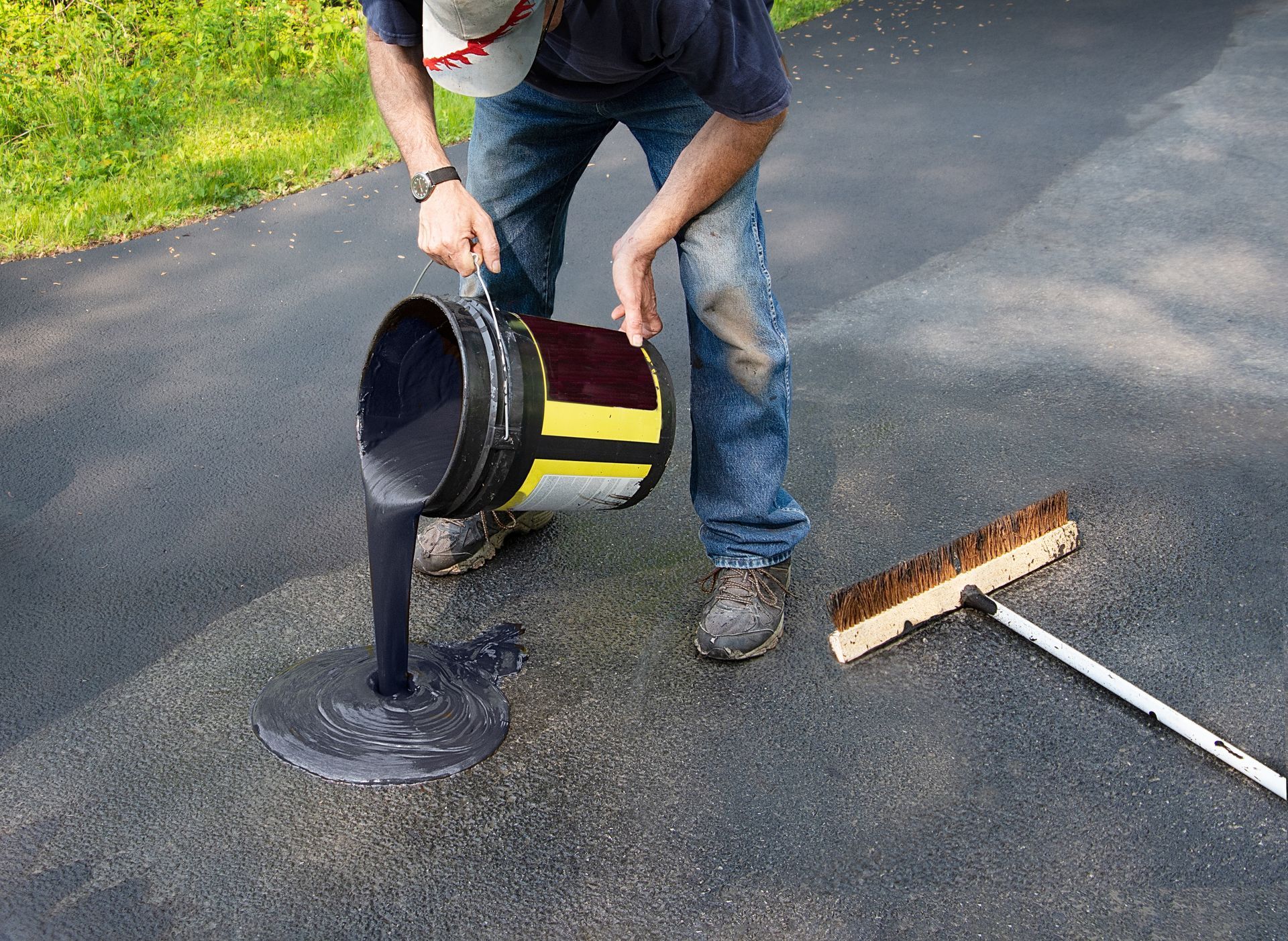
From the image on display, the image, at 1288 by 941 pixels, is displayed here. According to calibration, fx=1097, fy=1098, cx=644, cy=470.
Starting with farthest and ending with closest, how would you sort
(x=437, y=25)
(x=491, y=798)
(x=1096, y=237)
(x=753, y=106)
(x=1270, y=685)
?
(x=1096, y=237), (x=1270, y=685), (x=491, y=798), (x=753, y=106), (x=437, y=25)

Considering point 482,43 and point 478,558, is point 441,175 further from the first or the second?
point 478,558

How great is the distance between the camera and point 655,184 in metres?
2.52

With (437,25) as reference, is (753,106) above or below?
below

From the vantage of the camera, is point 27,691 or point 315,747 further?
point 27,691

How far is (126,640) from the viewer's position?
2.65 meters

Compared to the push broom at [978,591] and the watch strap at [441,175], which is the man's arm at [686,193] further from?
the push broom at [978,591]

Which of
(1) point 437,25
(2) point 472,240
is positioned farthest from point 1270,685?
(1) point 437,25

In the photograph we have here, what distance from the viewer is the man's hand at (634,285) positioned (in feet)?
7.27

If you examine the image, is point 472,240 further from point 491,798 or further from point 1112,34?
point 1112,34

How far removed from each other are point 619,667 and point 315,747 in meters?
0.69

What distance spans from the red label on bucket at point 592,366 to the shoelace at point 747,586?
541mm

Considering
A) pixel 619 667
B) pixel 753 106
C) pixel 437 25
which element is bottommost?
pixel 619 667

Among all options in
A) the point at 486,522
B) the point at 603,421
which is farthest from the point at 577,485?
the point at 486,522

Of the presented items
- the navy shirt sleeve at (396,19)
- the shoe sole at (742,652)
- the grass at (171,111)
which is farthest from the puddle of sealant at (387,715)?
the grass at (171,111)
